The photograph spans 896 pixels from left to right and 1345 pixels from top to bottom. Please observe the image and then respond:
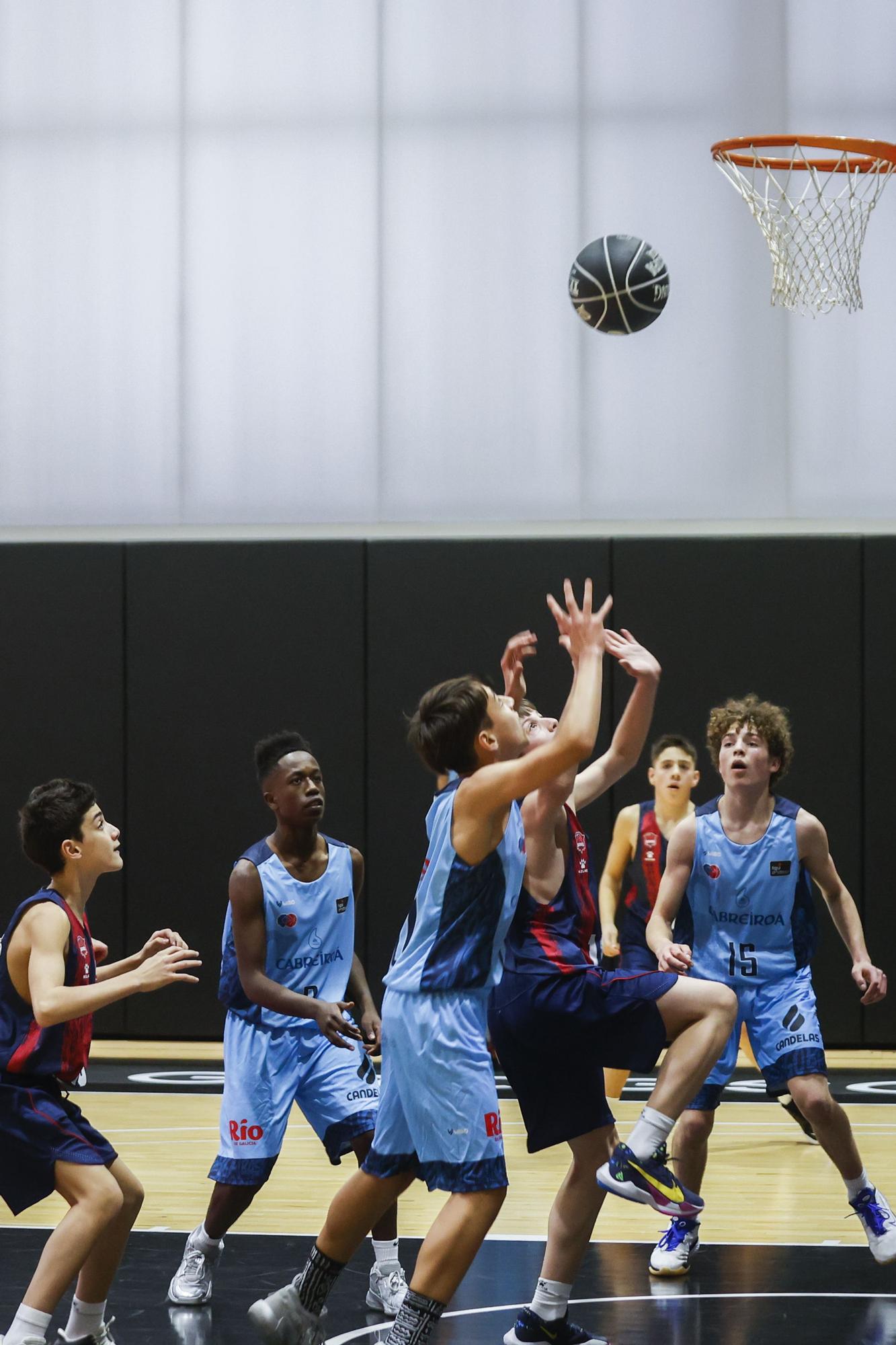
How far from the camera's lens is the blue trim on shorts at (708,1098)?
4918 mm

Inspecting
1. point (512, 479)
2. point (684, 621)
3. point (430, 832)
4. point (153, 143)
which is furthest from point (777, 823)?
point (153, 143)

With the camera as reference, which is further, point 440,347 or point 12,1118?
point 440,347

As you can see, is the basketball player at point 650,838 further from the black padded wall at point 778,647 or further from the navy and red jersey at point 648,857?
the black padded wall at point 778,647

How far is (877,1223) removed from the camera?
464 cm

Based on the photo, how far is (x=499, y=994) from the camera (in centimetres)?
398

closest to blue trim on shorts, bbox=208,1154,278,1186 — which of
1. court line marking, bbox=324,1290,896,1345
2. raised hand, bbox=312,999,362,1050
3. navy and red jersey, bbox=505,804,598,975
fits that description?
raised hand, bbox=312,999,362,1050

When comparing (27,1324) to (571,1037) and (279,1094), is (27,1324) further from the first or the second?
(571,1037)

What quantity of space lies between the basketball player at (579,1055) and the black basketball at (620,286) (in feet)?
11.7

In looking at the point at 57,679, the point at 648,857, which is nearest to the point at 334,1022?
the point at 648,857

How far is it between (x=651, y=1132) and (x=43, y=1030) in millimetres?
1415

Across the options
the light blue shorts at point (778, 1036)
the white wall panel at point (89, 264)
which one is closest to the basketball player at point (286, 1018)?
the light blue shorts at point (778, 1036)

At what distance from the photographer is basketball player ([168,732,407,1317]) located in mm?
4453

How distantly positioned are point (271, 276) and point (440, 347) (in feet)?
3.48

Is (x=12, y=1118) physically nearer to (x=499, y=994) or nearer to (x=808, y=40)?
(x=499, y=994)
